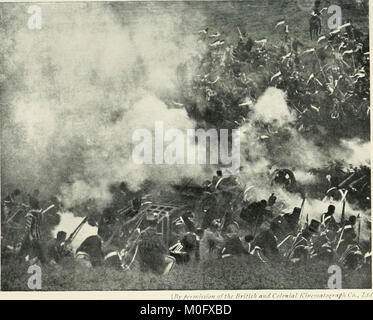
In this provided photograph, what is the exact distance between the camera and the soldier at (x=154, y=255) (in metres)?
6.71

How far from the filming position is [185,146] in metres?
6.82

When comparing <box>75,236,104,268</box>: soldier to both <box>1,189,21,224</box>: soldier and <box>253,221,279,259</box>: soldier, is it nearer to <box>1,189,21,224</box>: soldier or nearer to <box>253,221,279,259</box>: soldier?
<box>1,189,21,224</box>: soldier

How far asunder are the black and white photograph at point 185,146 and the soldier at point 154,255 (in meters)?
0.02

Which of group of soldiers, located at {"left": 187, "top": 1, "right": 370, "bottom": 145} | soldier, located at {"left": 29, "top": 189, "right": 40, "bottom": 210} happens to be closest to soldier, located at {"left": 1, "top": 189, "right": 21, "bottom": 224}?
soldier, located at {"left": 29, "top": 189, "right": 40, "bottom": 210}

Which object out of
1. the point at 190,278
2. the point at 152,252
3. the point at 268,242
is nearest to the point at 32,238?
the point at 152,252

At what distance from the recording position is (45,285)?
6.71m

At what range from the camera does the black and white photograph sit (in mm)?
6727

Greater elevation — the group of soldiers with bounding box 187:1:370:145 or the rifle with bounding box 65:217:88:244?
the group of soldiers with bounding box 187:1:370:145

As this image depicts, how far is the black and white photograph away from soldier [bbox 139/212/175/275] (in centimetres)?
2

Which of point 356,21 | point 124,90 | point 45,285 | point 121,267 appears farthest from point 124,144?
point 356,21

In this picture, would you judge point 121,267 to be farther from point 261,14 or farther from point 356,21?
point 356,21

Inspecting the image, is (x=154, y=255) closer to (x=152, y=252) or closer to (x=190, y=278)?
(x=152, y=252)

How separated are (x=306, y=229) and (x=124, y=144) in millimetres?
2771

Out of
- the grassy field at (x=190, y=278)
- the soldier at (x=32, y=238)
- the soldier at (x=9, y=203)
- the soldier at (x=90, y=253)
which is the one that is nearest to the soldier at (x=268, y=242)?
the grassy field at (x=190, y=278)
